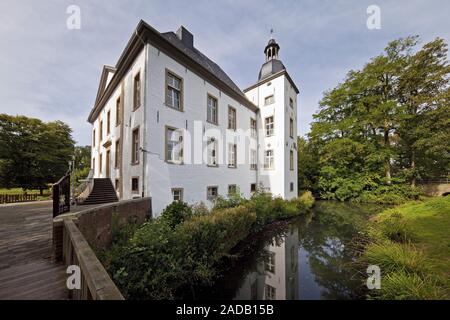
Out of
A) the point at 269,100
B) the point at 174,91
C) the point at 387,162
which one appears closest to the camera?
the point at 174,91

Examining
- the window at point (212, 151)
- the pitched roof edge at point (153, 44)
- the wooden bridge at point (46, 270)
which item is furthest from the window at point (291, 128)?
the wooden bridge at point (46, 270)

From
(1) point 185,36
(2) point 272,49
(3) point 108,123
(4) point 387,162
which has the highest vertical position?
(2) point 272,49

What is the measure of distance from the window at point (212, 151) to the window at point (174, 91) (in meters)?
2.79

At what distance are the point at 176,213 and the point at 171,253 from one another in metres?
2.54

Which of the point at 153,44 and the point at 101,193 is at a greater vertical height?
the point at 153,44

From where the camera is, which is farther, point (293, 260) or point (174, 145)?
point (174, 145)

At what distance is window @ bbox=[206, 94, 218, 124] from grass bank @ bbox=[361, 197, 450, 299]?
9648mm

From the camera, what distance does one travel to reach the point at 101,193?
407 inches

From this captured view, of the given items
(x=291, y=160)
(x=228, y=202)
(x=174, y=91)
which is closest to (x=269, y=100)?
(x=291, y=160)

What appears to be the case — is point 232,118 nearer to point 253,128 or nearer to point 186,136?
point 253,128

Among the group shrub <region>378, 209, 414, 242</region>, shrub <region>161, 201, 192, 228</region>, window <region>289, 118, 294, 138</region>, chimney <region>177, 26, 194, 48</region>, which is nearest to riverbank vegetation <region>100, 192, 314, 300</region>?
shrub <region>161, 201, 192, 228</region>
